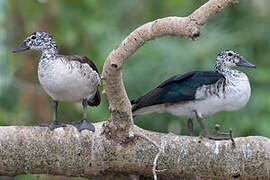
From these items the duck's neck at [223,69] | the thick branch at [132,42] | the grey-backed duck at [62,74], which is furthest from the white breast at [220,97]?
the thick branch at [132,42]

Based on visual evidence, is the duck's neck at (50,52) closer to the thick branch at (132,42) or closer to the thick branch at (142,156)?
the thick branch at (142,156)

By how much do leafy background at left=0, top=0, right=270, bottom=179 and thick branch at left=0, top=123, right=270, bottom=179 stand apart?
2.79 meters

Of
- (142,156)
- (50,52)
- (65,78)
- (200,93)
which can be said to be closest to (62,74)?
(65,78)

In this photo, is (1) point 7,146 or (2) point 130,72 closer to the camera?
(1) point 7,146

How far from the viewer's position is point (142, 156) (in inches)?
229

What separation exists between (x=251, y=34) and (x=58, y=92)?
4781 mm

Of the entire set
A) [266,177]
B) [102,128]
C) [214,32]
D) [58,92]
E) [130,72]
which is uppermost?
[214,32]

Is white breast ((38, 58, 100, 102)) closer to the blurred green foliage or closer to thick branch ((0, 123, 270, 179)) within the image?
thick branch ((0, 123, 270, 179))

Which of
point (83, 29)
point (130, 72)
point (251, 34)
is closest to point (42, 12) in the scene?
point (83, 29)

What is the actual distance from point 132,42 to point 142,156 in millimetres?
1147

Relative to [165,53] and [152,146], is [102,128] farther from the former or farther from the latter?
[165,53]

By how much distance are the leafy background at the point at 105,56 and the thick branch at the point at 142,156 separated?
2.79 m

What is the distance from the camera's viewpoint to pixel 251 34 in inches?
403

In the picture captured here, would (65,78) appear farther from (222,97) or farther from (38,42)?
(222,97)
